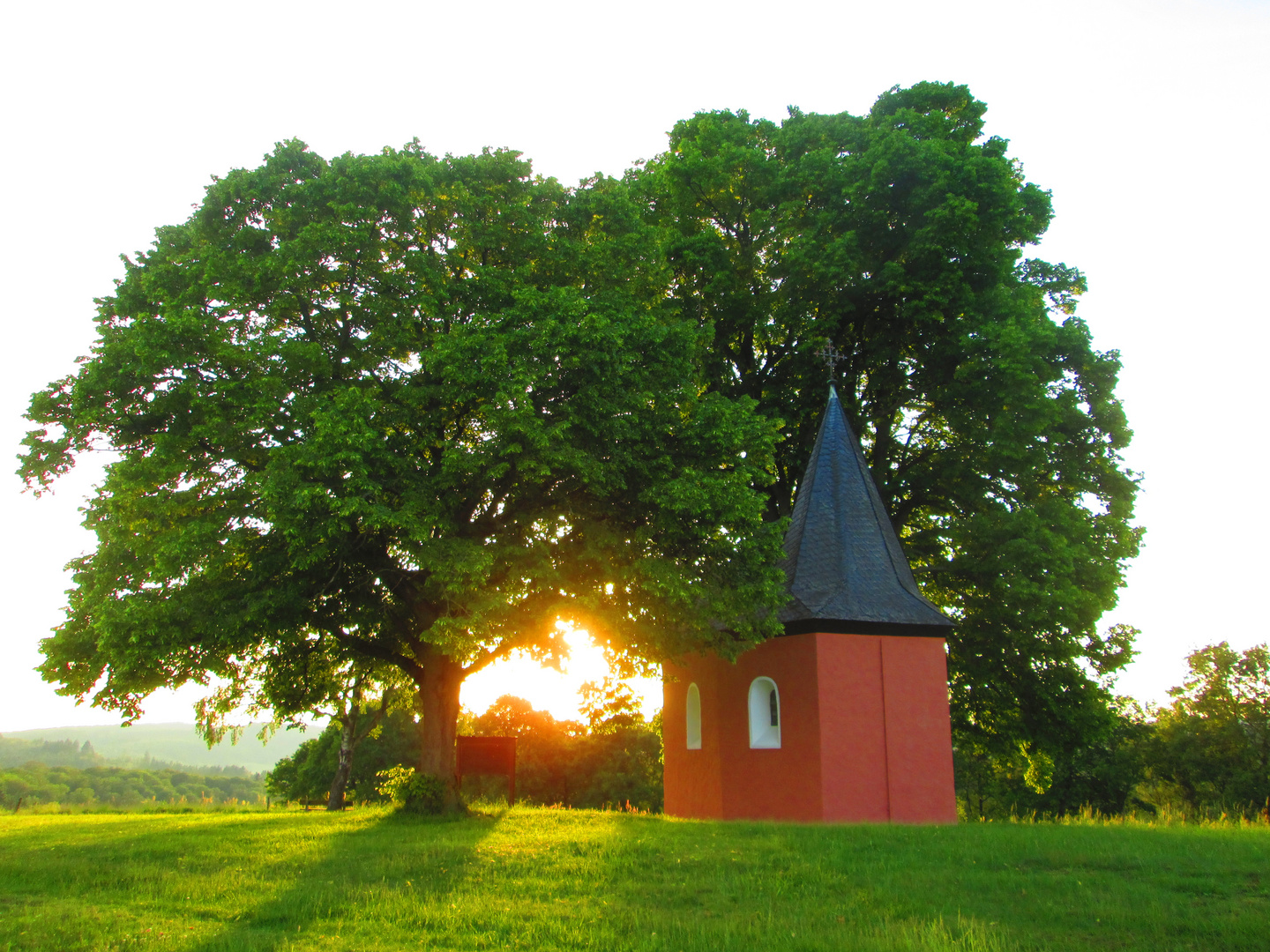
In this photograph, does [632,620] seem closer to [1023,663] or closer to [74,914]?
[74,914]

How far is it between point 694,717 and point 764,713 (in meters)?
2.42

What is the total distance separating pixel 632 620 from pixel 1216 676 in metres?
32.1

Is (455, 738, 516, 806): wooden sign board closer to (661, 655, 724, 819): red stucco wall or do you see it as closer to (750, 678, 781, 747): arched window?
(661, 655, 724, 819): red stucco wall

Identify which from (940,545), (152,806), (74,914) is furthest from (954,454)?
(152,806)

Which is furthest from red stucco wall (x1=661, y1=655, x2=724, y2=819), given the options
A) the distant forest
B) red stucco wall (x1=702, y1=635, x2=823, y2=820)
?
the distant forest

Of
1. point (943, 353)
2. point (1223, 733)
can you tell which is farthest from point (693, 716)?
point (1223, 733)

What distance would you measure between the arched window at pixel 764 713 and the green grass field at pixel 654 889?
12.1ft

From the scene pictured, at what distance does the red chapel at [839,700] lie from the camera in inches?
599

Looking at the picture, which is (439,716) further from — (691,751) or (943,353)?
(943,353)

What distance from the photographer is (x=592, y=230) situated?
1664cm

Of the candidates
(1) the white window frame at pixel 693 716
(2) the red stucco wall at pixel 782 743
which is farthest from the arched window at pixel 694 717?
(2) the red stucco wall at pixel 782 743

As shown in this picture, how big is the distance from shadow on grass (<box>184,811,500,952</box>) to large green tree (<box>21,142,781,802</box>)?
2.88 m

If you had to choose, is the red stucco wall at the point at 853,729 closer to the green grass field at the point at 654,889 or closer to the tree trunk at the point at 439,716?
the green grass field at the point at 654,889

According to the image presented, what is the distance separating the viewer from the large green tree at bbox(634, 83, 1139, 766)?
61.3 feet
